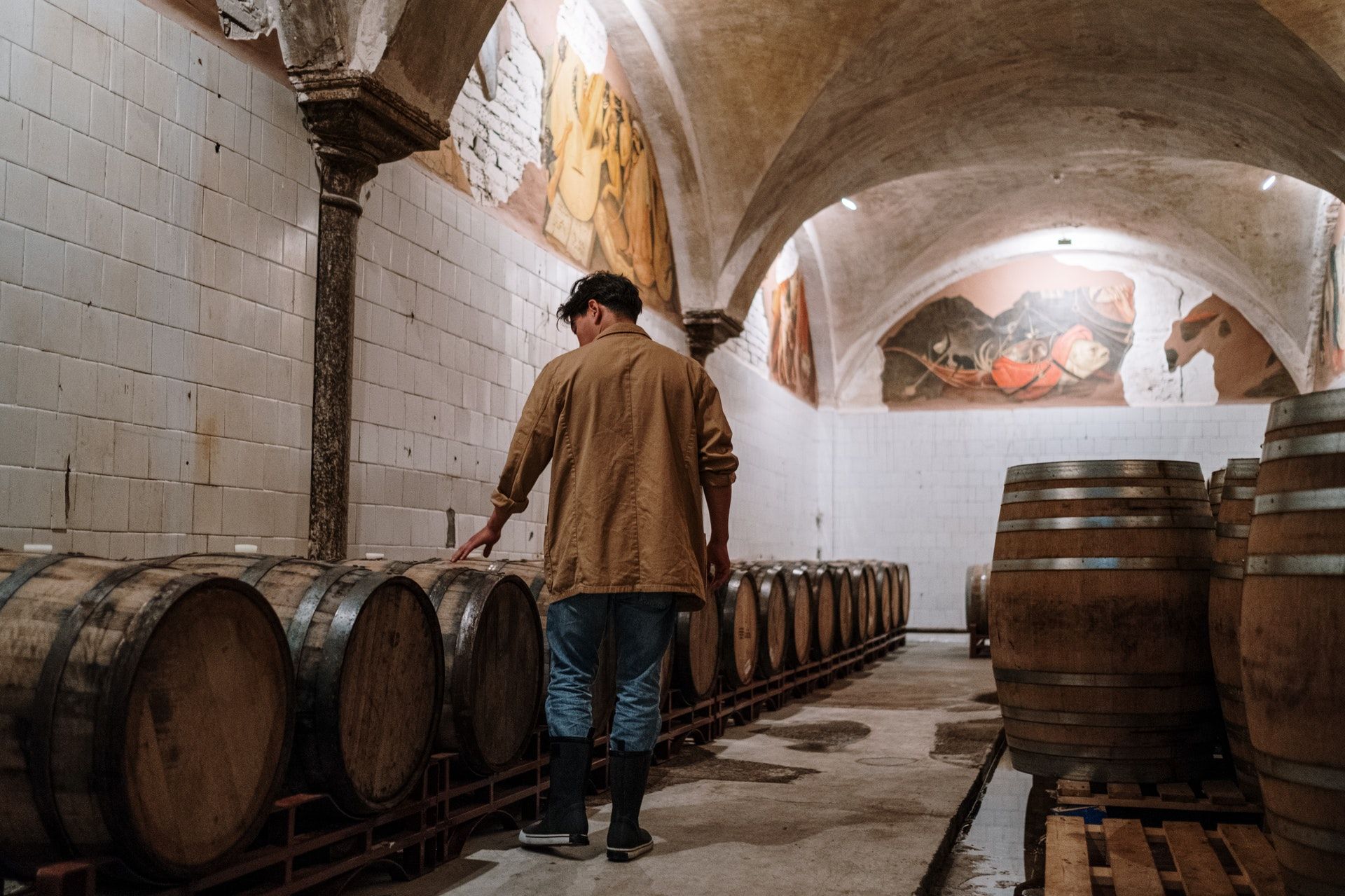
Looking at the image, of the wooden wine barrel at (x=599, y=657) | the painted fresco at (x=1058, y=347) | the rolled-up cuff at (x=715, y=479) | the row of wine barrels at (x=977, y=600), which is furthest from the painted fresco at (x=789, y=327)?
the rolled-up cuff at (x=715, y=479)

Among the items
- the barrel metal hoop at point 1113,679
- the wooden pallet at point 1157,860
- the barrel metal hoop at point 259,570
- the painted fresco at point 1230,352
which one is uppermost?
the painted fresco at point 1230,352

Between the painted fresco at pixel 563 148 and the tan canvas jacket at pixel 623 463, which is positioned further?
the painted fresco at pixel 563 148

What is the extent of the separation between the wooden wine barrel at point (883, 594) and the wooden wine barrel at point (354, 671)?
8.02m

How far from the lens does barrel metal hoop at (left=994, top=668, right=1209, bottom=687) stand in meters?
3.69

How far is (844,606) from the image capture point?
9.09m

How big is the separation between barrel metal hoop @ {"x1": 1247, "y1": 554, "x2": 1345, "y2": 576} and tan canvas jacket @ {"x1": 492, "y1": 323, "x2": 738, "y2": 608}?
4.85 ft

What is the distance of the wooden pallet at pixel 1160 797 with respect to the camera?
3.37m

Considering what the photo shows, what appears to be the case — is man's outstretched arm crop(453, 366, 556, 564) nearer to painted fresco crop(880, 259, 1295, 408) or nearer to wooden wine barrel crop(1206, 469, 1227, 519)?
wooden wine barrel crop(1206, 469, 1227, 519)

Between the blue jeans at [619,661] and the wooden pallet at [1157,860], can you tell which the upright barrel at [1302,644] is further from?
the blue jeans at [619,661]

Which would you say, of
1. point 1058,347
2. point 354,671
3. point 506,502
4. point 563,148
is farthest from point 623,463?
point 1058,347

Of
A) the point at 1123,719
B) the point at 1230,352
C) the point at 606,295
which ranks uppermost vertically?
the point at 1230,352

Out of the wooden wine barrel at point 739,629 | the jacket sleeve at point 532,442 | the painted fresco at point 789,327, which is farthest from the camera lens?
the painted fresco at point 789,327

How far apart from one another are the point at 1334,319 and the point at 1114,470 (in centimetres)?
1127

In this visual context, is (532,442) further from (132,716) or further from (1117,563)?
(1117,563)
